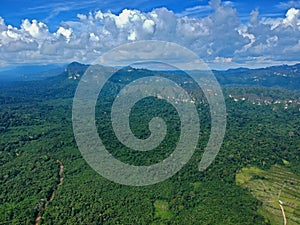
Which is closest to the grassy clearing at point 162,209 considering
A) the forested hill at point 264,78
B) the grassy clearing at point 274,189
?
the grassy clearing at point 274,189

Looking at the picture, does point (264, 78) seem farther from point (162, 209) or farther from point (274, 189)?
point (162, 209)

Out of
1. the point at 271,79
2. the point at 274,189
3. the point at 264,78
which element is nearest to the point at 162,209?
the point at 274,189

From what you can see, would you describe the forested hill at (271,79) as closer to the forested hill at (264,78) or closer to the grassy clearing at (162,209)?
the forested hill at (264,78)

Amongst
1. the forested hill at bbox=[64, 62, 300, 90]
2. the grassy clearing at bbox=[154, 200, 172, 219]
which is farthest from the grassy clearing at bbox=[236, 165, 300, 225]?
the forested hill at bbox=[64, 62, 300, 90]

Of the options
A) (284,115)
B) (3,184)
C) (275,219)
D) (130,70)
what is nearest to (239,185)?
(275,219)

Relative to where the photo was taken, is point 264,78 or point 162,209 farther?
point 264,78
